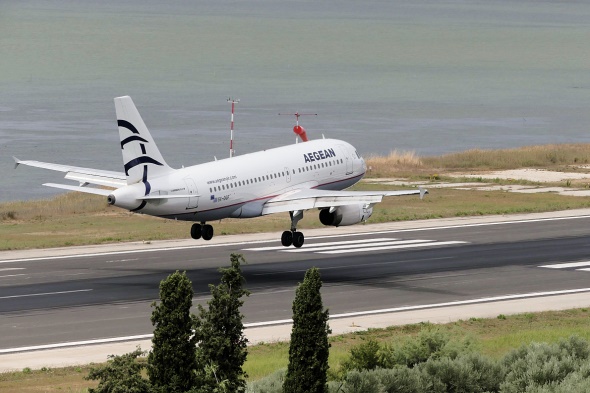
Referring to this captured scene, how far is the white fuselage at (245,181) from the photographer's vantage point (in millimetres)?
49750

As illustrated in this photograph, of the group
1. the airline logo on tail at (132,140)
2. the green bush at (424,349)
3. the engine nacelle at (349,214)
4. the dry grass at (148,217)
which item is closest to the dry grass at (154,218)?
the dry grass at (148,217)

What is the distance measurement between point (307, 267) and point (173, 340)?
31855 mm

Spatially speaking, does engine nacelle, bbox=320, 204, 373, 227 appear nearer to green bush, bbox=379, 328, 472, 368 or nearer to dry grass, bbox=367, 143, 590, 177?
green bush, bbox=379, 328, 472, 368

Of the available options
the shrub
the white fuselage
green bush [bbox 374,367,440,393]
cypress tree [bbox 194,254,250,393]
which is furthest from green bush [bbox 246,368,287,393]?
the white fuselage

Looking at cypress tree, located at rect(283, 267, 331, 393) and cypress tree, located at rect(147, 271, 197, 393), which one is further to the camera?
cypress tree, located at rect(283, 267, 331, 393)

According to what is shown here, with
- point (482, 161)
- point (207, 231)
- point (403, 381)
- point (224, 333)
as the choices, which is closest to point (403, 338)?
point (403, 381)

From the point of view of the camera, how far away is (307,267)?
53.7 meters

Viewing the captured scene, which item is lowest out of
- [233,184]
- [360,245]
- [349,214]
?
[360,245]

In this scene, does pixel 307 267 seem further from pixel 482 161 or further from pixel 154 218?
pixel 482 161

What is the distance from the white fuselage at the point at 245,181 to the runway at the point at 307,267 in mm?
2763

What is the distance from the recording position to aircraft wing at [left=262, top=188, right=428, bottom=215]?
5203 cm

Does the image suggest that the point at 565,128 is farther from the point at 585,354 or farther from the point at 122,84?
the point at 585,354

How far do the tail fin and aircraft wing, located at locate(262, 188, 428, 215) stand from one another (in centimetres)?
741

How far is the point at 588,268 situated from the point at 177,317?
34781mm
